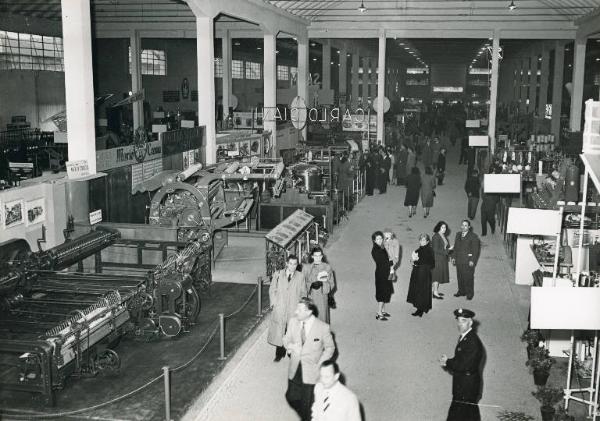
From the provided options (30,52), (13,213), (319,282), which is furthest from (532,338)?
(30,52)

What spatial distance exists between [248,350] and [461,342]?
389 cm

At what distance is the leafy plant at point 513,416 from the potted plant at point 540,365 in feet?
2.71

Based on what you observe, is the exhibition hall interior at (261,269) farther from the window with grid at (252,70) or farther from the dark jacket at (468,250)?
the window with grid at (252,70)

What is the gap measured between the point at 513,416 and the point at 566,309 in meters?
1.78

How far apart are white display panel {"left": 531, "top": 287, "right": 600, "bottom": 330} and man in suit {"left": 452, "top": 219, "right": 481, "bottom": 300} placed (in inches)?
206

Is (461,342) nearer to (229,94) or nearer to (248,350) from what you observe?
(248,350)

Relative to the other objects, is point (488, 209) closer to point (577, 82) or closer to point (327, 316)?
point (327, 316)

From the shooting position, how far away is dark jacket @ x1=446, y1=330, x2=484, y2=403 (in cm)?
689

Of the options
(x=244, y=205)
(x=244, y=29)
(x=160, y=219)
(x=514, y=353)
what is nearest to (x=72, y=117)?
(x=160, y=219)

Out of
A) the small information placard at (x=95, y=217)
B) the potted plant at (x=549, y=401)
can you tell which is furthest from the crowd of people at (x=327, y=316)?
the small information placard at (x=95, y=217)

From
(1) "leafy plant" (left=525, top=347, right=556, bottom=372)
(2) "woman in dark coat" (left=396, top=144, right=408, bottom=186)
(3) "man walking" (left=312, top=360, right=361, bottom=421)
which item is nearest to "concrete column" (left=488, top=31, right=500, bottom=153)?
(2) "woman in dark coat" (left=396, top=144, right=408, bottom=186)

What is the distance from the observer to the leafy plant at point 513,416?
25.3ft

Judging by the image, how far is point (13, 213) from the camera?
11.3 metres

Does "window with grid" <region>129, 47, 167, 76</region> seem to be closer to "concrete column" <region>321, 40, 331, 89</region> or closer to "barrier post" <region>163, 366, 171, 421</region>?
"concrete column" <region>321, 40, 331, 89</region>
